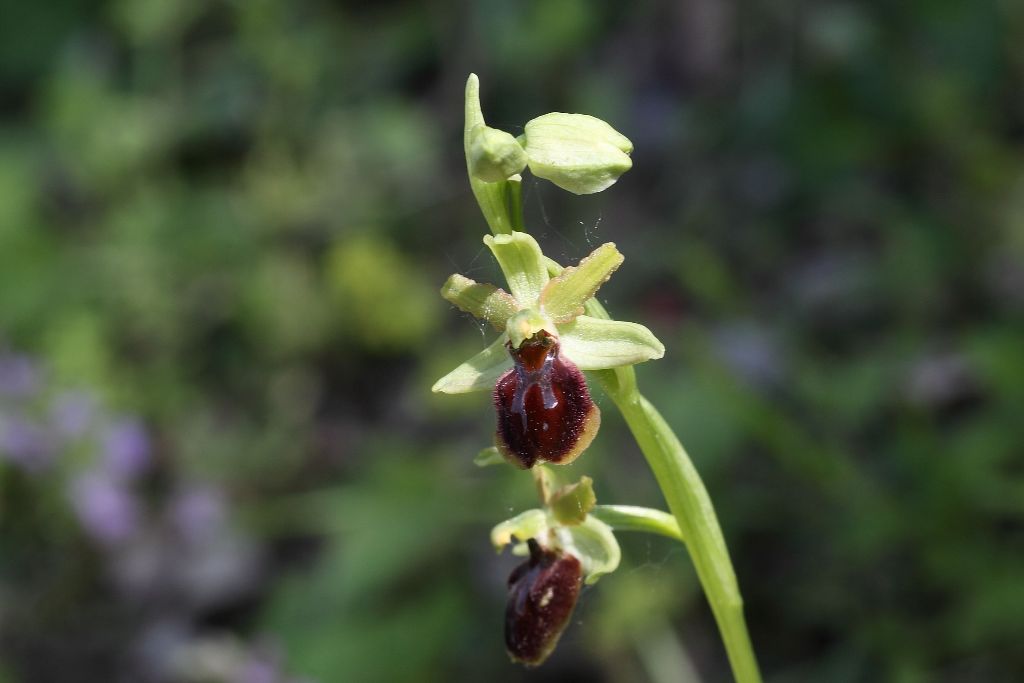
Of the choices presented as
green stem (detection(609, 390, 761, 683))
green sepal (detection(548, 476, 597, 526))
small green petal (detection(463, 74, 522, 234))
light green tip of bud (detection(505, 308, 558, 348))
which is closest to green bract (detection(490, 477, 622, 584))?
green sepal (detection(548, 476, 597, 526))

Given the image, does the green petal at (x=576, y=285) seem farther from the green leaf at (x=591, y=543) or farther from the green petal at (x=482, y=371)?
the green leaf at (x=591, y=543)

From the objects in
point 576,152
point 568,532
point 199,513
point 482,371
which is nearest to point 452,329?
point 199,513

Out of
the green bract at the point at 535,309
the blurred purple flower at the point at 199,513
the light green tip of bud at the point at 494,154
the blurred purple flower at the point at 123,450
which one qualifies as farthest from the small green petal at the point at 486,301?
the blurred purple flower at the point at 199,513

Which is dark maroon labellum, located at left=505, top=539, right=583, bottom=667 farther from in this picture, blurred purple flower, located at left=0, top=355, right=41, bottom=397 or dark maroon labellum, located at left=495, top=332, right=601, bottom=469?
blurred purple flower, located at left=0, top=355, right=41, bottom=397

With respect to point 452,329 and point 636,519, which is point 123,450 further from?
point 636,519

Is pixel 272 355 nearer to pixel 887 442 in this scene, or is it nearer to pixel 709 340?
pixel 709 340

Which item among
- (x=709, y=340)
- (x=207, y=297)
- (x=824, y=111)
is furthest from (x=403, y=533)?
(x=824, y=111)
